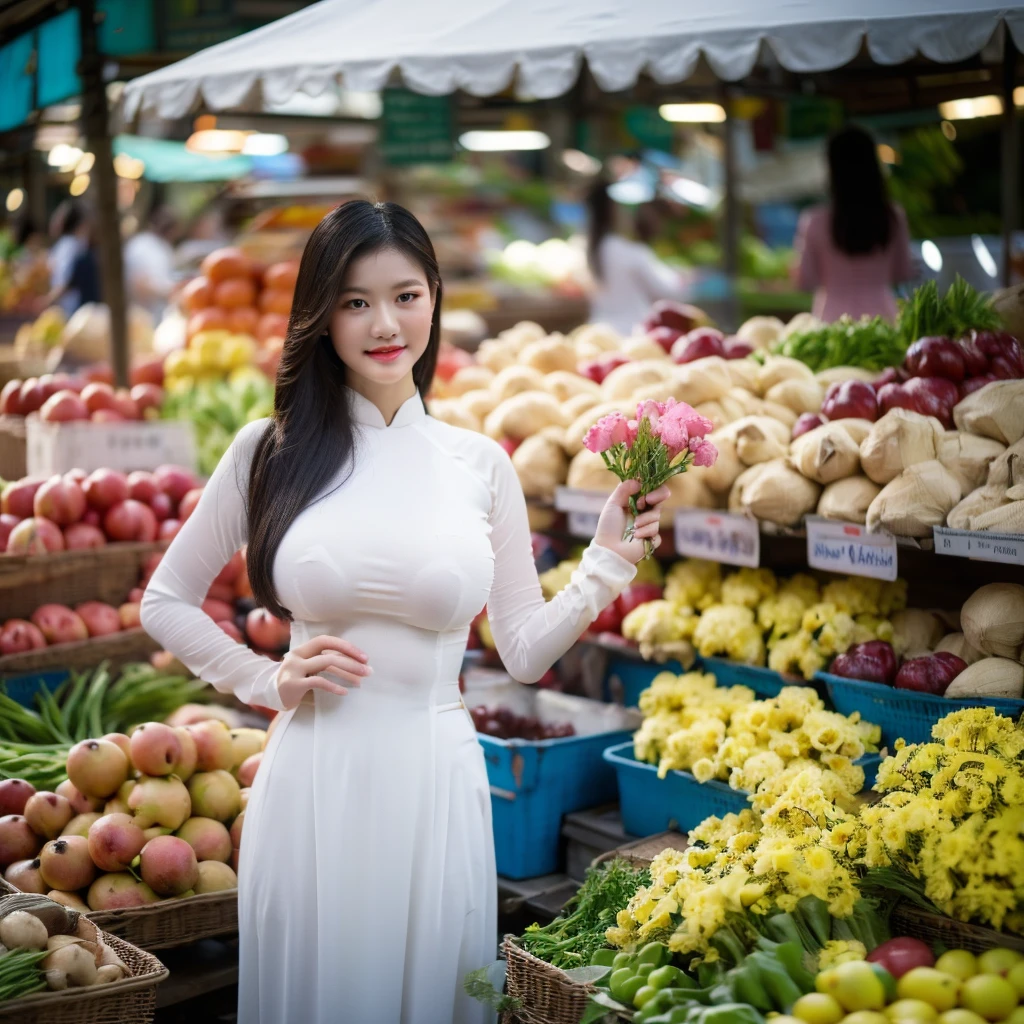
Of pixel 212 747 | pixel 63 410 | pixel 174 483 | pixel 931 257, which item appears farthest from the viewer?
pixel 931 257

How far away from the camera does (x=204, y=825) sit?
10.9 feet

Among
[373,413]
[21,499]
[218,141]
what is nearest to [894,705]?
[373,413]

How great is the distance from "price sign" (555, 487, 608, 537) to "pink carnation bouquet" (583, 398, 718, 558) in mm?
1471

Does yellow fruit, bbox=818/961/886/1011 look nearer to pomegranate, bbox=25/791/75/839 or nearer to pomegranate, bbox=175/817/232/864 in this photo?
pomegranate, bbox=175/817/232/864

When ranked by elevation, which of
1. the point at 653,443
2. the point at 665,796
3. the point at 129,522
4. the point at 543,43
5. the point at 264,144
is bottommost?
the point at 665,796

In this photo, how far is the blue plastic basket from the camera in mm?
3096

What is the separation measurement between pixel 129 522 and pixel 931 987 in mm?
3400

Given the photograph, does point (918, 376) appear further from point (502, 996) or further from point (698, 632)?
Result: point (502, 996)

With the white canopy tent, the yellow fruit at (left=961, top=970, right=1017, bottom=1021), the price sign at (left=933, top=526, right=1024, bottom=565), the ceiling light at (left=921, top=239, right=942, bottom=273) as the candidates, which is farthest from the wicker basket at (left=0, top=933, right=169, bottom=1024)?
the ceiling light at (left=921, top=239, right=942, bottom=273)

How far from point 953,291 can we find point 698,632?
1352 mm

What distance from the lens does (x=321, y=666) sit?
2.41 metres

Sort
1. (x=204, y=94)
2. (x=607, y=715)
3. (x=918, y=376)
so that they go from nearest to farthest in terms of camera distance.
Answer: (x=918, y=376) → (x=607, y=715) → (x=204, y=94)

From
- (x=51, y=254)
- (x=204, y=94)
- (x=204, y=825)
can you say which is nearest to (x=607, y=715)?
(x=204, y=825)

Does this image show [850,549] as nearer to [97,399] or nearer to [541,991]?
[541,991]
